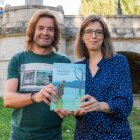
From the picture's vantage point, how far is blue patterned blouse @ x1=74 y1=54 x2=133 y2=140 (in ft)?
8.77

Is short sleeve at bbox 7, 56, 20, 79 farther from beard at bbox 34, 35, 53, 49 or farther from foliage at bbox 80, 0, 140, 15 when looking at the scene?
foliage at bbox 80, 0, 140, 15

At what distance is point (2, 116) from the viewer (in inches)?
350

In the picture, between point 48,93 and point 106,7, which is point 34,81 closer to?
point 48,93

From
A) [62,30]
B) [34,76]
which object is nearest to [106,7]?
[62,30]

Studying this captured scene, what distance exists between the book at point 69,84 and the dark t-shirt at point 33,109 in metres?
0.23

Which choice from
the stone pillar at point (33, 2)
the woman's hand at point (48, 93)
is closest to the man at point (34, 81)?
the woman's hand at point (48, 93)

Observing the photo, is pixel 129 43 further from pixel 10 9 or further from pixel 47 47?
pixel 47 47

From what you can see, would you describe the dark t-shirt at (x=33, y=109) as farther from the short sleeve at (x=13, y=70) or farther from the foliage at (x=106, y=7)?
the foliage at (x=106, y=7)

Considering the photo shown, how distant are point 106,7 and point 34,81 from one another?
2128 cm

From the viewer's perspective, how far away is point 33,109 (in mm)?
2893

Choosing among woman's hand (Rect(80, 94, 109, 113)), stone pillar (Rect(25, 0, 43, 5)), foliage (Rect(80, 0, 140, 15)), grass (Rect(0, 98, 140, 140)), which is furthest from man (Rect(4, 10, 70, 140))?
foliage (Rect(80, 0, 140, 15))

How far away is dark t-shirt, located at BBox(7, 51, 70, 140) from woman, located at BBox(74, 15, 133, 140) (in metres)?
0.22

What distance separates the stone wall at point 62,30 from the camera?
11898 millimetres

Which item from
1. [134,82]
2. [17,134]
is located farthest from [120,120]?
[134,82]
